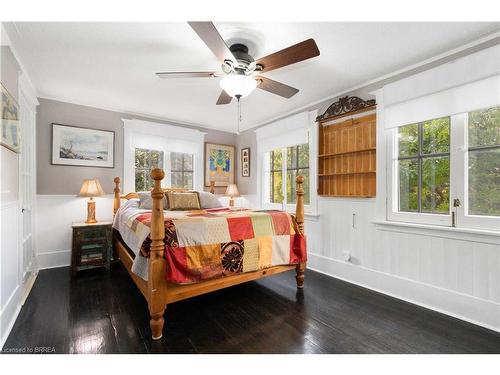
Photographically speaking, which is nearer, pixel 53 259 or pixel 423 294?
pixel 423 294

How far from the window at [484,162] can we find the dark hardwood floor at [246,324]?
0.98 m

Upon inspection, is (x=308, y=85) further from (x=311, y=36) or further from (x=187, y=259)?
(x=187, y=259)

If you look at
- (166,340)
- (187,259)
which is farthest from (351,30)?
(166,340)

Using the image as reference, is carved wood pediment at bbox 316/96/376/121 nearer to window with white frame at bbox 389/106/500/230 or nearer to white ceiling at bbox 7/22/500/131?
white ceiling at bbox 7/22/500/131

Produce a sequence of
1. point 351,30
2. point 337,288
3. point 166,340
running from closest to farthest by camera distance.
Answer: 1. point 166,340
2. point 351,30
3. point 337,288

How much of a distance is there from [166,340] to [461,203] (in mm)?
2662

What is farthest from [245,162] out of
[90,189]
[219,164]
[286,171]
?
[90,189]

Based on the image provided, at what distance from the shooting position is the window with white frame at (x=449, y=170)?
2.00 m

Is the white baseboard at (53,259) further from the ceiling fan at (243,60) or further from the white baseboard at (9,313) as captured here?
the ceiling fan at (243,60)

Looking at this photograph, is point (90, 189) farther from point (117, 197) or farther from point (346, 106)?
point (346, 106)

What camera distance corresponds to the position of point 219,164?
479 cm

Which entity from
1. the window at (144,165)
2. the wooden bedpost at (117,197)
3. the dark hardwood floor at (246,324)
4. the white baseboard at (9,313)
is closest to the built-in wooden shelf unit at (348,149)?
the dark hardwood floor at (246,324)

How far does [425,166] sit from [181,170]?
3588mm
